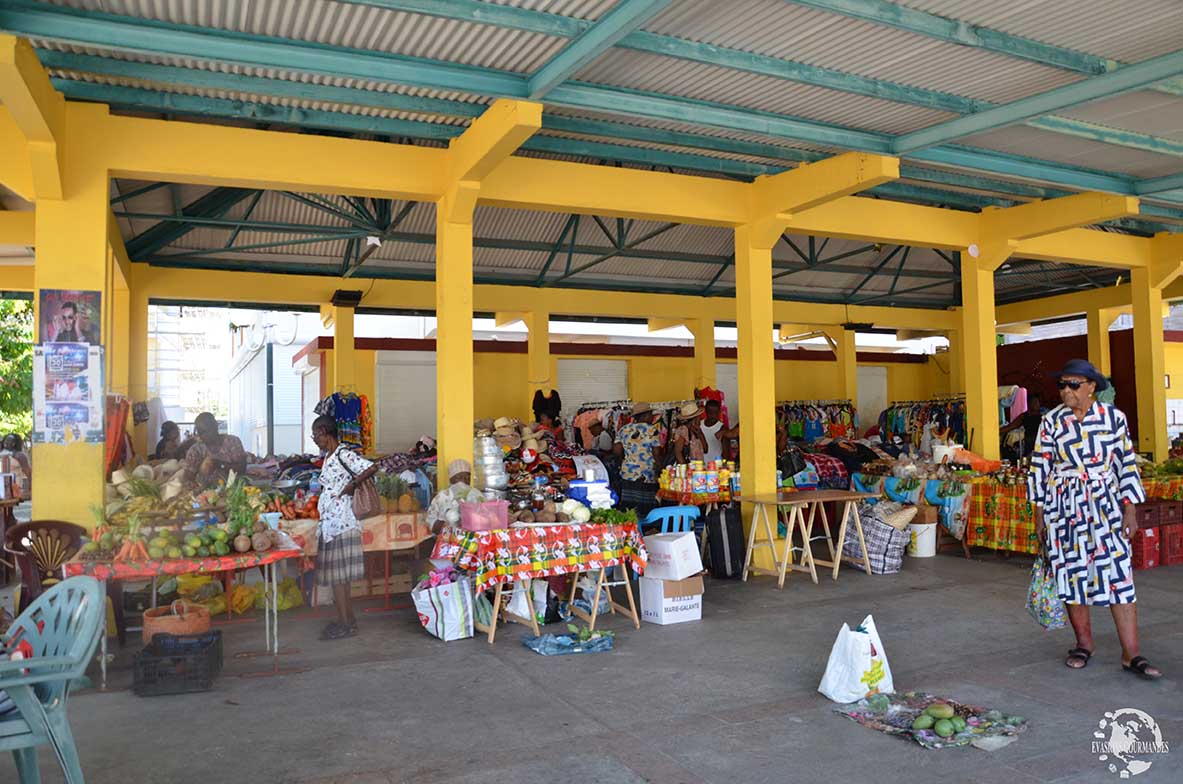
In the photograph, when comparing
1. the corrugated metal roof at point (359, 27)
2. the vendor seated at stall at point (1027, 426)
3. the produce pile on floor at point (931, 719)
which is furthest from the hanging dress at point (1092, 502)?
the vendor seated at stall at point (1027, 426)

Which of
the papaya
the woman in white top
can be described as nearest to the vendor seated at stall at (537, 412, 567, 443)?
the woman in white top

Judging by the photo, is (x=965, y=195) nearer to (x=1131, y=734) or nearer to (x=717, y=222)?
(x=717, y=222)

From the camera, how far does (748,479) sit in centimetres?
963

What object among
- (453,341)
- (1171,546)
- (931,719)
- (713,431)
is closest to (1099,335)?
(1171,546)

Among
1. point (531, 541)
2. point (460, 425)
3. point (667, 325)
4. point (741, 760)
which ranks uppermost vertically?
point (667, 325)

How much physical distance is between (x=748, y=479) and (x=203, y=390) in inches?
1597

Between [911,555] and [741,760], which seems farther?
[911,555]

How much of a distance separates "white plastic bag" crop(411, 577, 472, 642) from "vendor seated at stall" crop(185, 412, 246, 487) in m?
2.87

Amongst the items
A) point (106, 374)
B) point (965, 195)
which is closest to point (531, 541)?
point (106, 374)

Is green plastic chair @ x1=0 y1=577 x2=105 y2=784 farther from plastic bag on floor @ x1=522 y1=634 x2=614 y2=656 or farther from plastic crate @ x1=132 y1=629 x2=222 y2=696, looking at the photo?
plastic bag on floor @ x1=522 y1=634 x2=614 y2=656

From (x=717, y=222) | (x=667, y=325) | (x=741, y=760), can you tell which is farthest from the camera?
(x=667, y=325)

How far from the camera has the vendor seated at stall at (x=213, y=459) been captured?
8.67 m

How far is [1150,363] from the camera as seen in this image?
12.3 metres

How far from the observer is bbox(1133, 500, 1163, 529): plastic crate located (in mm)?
9375
